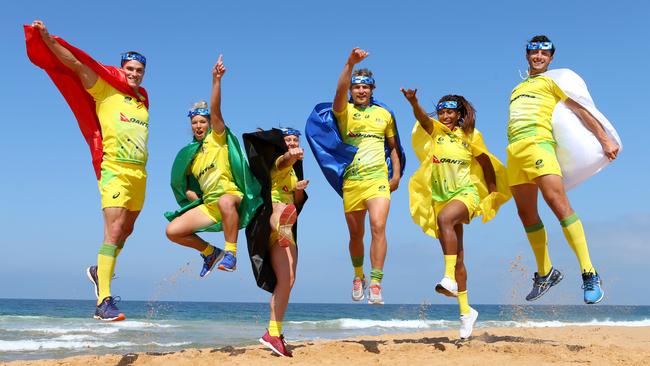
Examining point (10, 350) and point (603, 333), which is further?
point (10, 350)

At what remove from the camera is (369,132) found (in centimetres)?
815

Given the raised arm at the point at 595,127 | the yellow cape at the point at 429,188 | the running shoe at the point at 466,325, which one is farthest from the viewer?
the yellow cape at the point at 429,188

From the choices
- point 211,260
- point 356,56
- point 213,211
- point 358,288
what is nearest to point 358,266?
point 358,288

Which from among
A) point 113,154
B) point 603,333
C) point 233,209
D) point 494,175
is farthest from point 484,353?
point 603,333

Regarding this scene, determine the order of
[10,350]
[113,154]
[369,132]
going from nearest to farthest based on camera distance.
Answer: [113,154]
[369,132]
[10,350]

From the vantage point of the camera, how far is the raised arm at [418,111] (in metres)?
7.95

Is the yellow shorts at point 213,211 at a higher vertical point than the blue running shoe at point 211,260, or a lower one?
higher

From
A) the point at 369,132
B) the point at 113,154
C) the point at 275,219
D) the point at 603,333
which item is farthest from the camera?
the point at 603,333

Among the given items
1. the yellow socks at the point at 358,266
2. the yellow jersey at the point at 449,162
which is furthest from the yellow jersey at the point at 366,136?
the yellow socks at the point at 358,266

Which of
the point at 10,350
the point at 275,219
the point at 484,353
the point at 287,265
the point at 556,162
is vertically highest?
the point at 556,162

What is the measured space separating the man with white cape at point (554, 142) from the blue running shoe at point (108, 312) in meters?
4.69

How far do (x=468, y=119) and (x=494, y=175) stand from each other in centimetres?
79

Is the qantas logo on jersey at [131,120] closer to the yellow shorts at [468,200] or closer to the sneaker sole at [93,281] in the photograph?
the sneaker sole at [93,281]

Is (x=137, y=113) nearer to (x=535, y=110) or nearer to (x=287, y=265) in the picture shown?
(x=287, y=265)
